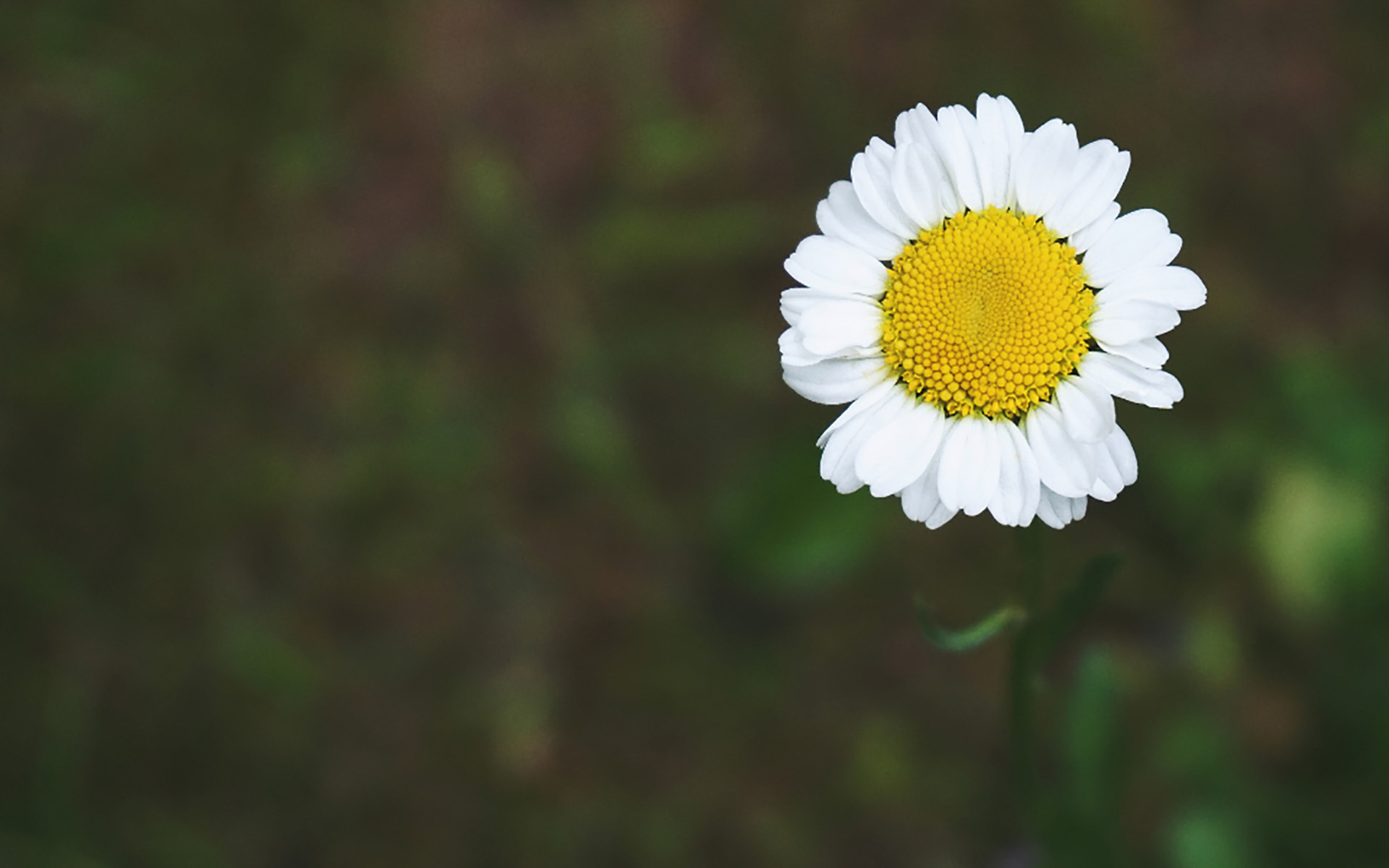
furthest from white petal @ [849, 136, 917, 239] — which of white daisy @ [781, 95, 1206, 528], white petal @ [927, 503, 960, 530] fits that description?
white petal @ [927, 503, 960, 530]

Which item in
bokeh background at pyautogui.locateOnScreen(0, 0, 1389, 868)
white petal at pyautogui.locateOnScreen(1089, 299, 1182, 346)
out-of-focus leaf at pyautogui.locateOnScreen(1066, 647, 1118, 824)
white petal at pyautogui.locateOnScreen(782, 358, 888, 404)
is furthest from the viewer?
bokeh background at pyautogui.locateOnScreen(0, 0, 1389, 868)

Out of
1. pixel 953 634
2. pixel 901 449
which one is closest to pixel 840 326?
pixel 901 449

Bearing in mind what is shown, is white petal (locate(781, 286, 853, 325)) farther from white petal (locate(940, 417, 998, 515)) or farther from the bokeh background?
the bokeh background

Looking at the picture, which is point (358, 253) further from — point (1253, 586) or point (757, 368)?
point (1253, 586)

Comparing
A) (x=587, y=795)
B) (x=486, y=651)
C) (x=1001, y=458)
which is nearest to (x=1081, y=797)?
(x=1001, y=458)

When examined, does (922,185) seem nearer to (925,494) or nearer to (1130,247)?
(1130,247)
